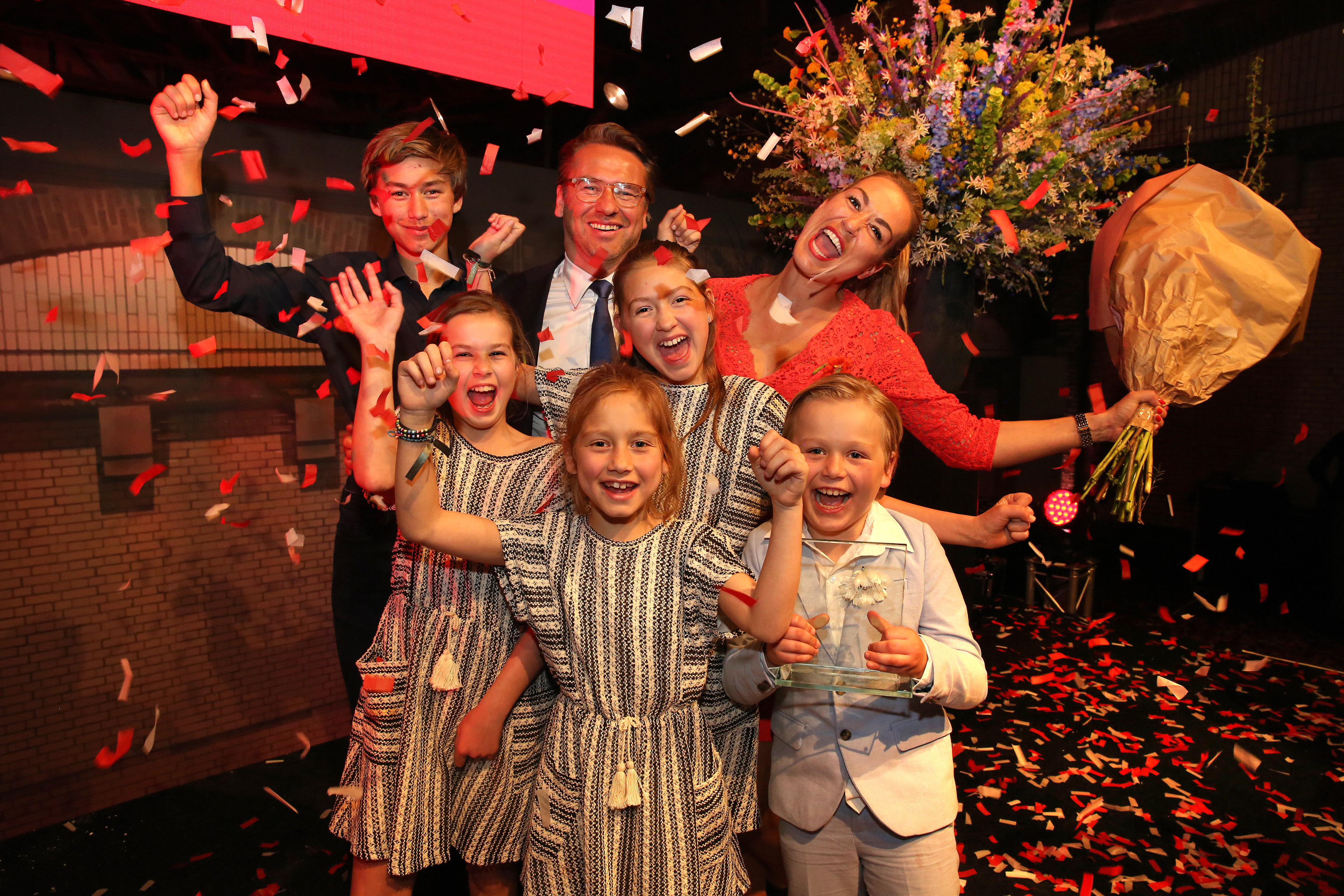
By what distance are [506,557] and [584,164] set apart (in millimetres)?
1192

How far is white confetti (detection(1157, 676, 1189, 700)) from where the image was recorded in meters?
3.38

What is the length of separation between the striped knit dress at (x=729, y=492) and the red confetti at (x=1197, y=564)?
413 centimetres

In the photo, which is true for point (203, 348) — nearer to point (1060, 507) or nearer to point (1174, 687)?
point (1060, 507)

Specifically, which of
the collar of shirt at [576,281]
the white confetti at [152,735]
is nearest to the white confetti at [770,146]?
the collar of shirt at [576,281]

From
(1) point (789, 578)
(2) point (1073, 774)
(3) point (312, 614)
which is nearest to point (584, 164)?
(1) point (789, 578)

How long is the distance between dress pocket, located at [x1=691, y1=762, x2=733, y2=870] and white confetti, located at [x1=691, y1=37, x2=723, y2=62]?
7.64 feet

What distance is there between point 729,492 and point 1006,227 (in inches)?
57.2

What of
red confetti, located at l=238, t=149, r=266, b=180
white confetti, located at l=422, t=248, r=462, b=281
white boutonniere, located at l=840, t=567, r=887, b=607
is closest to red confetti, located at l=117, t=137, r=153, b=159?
red confetti, located at l=238, t=149, r=266, b=180

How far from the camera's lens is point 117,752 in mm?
2525

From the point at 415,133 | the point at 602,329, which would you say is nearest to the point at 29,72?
the point at 415,133

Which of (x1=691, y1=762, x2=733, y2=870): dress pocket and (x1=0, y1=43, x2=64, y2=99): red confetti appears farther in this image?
(x1=0, y1=43, x2=64, y2=99): red confetti

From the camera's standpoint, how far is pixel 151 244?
2.31 metres

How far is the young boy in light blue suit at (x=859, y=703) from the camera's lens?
1498 mm

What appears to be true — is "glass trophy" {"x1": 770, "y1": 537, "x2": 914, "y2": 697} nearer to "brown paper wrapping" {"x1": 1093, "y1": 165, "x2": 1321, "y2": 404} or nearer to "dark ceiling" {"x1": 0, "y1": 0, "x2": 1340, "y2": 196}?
"brown paper wrapping" {"x1": 1093, "y1": 165, "x2": 1321, "y2": 404}
